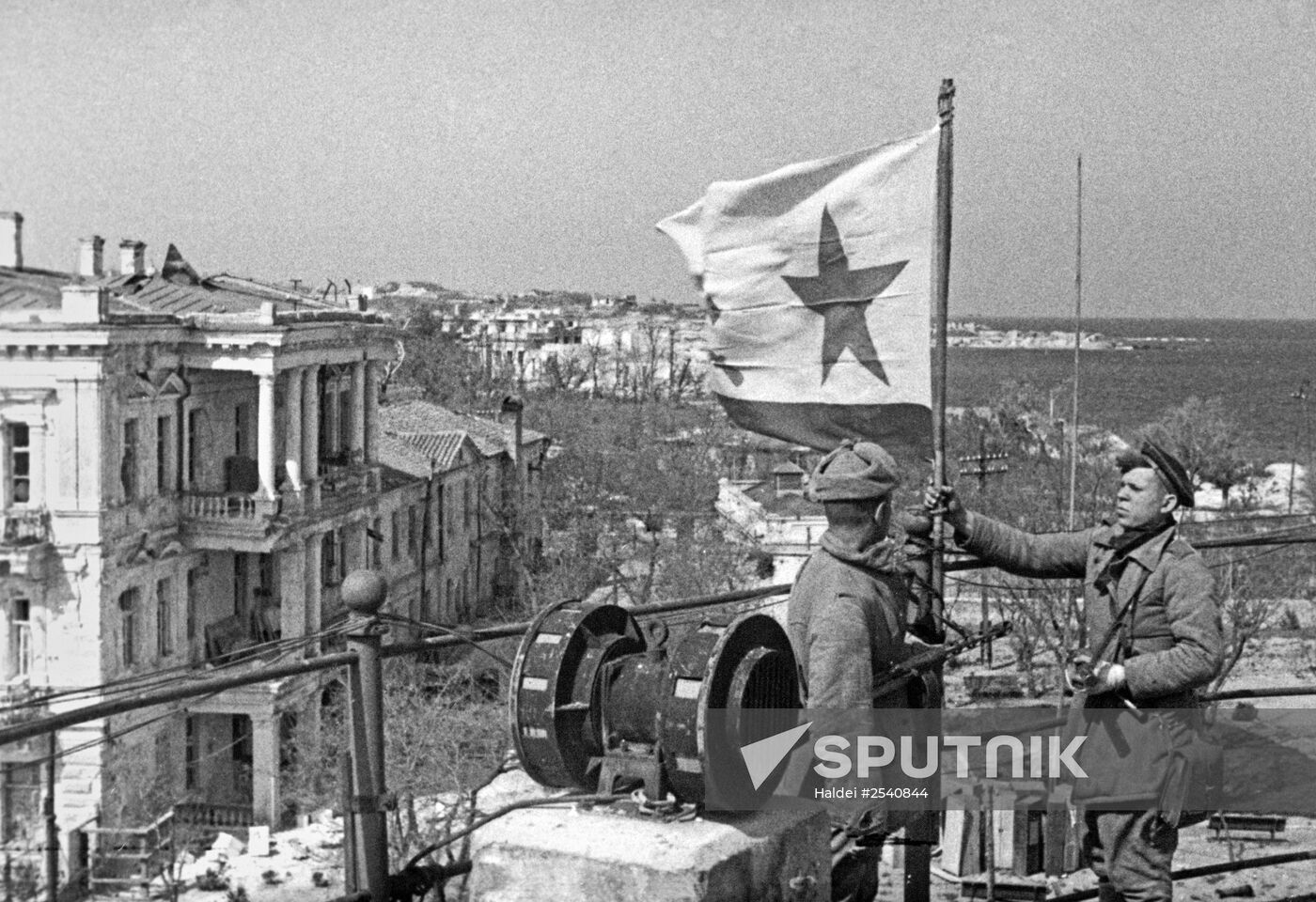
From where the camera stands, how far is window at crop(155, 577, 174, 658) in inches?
1364

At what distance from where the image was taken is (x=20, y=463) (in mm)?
32062

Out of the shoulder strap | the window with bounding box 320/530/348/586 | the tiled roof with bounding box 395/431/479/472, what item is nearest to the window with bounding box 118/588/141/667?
the window with bounding box 320/530/348/586

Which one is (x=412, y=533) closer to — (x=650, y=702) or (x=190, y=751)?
(x=190, y=751)

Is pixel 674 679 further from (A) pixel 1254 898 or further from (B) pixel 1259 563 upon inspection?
(B) pixel 1259 563

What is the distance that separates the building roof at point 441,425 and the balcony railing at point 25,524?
19502 millimetres

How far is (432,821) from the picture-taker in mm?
22969

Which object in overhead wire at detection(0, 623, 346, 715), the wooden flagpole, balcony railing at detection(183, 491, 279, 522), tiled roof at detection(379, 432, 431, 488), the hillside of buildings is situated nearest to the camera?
overhead wire at detection(0, 623, 346, 715)

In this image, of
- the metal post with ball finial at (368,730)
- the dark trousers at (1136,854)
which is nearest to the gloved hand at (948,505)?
the dark trousers at (1136,854)

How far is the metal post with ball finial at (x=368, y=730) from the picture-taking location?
488cm

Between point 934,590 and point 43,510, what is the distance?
2881 cm

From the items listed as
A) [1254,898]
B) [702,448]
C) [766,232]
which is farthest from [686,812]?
[702,448]

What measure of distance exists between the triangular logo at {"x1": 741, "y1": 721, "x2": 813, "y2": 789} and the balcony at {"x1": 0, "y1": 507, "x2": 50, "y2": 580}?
29.5 meters

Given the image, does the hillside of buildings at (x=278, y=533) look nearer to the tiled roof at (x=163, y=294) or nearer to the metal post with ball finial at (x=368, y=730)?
the tiled roof at (x=163, y=294)

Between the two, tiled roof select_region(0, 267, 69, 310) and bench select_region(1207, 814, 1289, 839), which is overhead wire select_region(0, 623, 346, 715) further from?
tiled roof select_region(0, 267, 69, 310)
